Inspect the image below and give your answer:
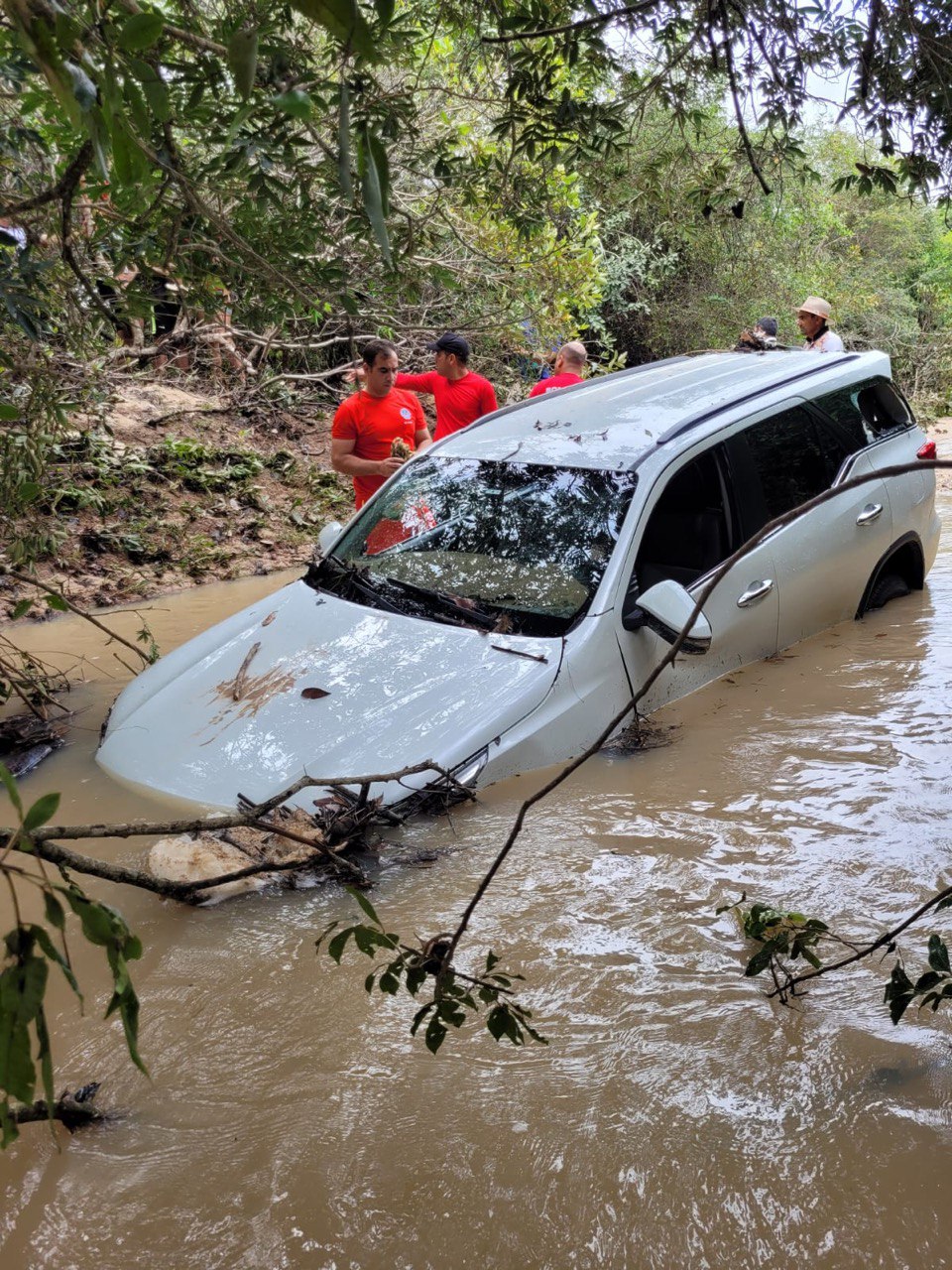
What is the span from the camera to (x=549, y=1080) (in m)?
2.78

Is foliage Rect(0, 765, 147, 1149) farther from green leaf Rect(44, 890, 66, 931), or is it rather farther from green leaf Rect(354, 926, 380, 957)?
green leaf Rect(354, 926, 380, 957)

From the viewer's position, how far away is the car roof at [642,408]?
5.16m

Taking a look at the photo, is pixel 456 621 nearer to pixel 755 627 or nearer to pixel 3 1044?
pixel 755 627

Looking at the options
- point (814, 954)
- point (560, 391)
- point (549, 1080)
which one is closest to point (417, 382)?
point (560, 391)

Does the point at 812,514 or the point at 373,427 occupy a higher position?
the point at 373,427

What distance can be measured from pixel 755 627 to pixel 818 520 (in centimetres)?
71

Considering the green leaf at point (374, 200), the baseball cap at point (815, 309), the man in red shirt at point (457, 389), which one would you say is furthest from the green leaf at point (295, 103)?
the baseball cap at point (815, 309)

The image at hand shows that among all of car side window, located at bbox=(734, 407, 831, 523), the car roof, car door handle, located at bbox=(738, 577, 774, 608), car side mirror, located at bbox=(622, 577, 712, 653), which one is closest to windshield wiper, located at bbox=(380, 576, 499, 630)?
car side mirror, located at bbox=(622, 577, 712, 653)

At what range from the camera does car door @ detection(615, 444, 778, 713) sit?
492 cm

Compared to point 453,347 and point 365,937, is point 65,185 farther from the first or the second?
point 453,347

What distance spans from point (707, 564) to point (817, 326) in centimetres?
437

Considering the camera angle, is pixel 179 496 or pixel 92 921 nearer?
pixel 92 921

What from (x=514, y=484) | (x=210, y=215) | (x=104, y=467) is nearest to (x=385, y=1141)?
(x=210, y=215)

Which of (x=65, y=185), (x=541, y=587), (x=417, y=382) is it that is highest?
(x=65, y=185)
